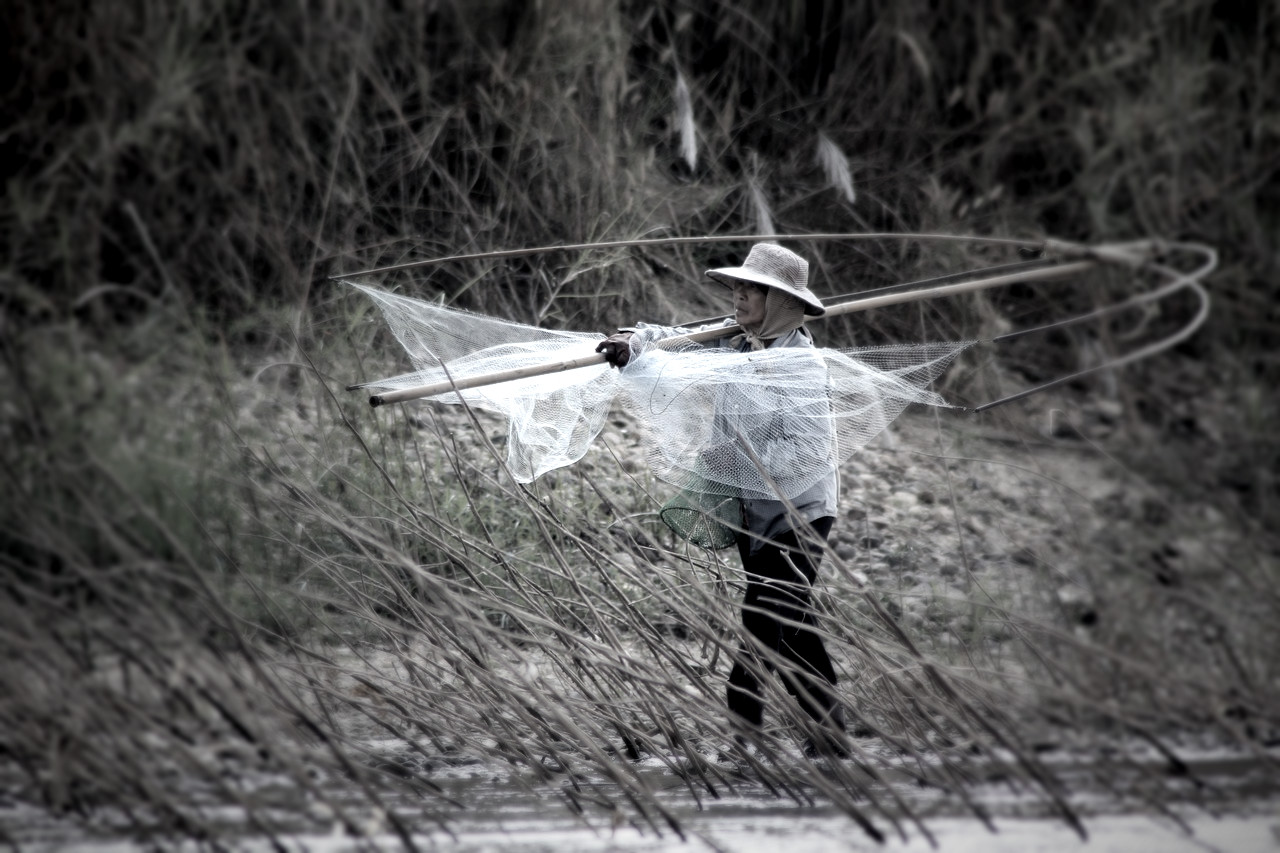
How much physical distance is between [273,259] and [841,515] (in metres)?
2.79

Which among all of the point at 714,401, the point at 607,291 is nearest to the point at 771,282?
the point at 714,401

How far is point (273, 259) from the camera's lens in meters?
6.02

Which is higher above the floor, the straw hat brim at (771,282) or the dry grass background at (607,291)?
the straw hat brim at (771,282)

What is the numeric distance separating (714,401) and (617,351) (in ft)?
0.88

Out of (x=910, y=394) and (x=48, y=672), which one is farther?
(x=910, y=394)

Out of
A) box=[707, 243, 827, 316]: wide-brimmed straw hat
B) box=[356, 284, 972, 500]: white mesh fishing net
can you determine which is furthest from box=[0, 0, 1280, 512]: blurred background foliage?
box=[707, 243, 827, 316]: wide-brimmed straw hat

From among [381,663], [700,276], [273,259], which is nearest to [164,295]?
[273,259]

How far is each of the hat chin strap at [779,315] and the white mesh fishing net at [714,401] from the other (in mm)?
131

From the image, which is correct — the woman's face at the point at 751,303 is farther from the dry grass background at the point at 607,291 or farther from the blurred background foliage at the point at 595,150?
the blurred background foliage at the point at 595,150

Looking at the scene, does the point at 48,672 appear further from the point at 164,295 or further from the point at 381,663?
the point at 164,295

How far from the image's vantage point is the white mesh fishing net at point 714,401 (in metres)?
3.23

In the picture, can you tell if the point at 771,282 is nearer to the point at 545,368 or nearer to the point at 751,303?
the point at 751,303

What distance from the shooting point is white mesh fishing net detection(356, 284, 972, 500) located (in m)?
3.23

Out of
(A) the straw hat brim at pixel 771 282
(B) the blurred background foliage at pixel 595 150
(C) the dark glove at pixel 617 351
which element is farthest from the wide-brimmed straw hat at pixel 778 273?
(B) the blurred background foliage at pixel 595 150
